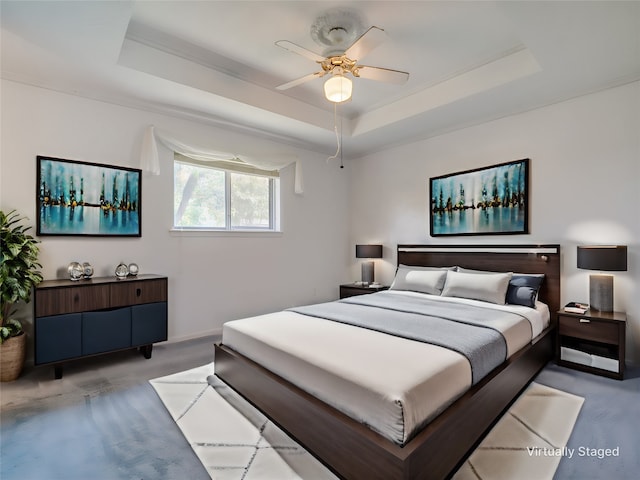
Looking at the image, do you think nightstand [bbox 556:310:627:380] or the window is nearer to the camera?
nightstand [bbox 556:310:627:380]

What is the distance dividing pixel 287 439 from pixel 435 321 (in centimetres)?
139

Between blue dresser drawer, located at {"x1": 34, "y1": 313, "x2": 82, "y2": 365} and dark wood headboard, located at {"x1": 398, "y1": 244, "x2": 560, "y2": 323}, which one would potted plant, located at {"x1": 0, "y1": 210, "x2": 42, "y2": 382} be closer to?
blue dresser drawer, located at {"x1": 34, "y1": 313, "x2": 82, "y2": 365}

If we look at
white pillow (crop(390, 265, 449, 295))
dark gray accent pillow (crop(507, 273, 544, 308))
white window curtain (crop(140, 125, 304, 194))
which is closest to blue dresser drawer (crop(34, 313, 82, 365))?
white window curtain (crop(140, 125, 304, 194))

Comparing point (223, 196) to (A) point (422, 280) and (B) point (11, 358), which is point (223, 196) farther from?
(A) point (422, 280)

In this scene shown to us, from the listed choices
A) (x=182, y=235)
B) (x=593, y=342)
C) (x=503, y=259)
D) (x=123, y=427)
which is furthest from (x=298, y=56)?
(x=593, y=342)

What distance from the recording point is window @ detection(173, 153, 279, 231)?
404cm

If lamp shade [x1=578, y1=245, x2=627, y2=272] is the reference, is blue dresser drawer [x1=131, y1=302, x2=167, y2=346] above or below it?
below

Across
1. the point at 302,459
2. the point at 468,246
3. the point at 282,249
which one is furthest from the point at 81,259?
the point at 468,246

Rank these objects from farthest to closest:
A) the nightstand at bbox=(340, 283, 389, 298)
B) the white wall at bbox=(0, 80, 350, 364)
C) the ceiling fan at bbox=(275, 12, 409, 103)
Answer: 1. the nightstand at bbox=(340, 283, 389, 298)
2. the white wall at bbox=(0, 80, 350, 364)
3. the ceiling fan at bbox=(275, 12, 409, 103)

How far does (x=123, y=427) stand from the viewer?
2.11 m

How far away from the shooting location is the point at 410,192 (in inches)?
191

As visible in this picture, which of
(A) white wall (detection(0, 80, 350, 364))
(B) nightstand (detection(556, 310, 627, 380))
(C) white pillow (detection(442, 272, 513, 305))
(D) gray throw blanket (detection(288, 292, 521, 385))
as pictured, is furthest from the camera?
(C) white pillow (detection(442, 272, 513, 305))

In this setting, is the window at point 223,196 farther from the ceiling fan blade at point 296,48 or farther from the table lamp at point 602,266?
the table lamp at point 602,266

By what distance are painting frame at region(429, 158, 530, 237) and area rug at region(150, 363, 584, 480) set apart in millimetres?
1912
